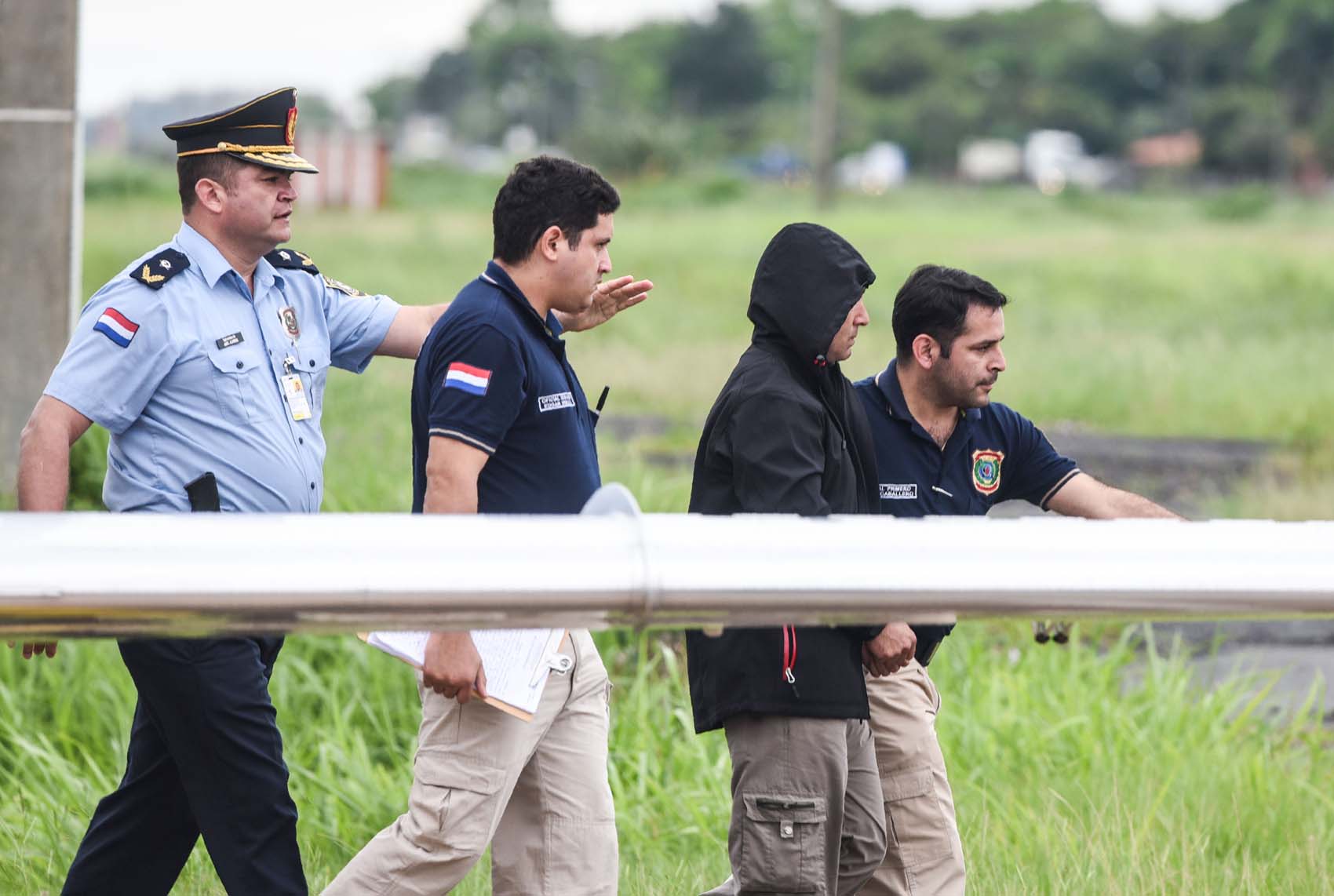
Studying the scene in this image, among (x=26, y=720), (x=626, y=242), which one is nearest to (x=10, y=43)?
(x=26, y=720)

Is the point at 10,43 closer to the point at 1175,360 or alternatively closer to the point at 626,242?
the point at 1175,360

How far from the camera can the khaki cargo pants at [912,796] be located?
384 cm

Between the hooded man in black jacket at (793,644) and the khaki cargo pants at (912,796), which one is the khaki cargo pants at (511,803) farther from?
the khaki cargo pants at (912,796)

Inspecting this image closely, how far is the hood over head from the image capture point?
3557mm

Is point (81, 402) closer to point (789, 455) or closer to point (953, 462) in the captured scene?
point (789, 455)

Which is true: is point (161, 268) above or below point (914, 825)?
above

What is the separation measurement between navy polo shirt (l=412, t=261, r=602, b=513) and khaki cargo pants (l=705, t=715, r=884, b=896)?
58cm

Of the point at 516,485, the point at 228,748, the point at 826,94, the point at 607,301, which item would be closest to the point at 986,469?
the point at 607,301

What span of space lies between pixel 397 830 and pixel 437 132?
12599cm

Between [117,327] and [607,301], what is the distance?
0.99m

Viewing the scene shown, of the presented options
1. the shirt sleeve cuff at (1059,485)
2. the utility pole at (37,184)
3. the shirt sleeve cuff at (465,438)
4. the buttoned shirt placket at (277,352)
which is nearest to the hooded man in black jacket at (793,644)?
the shirt sleeve cuff at (465,438)

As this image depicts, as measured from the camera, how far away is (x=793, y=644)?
3451 millimetres

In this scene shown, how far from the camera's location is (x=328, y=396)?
10469 mm

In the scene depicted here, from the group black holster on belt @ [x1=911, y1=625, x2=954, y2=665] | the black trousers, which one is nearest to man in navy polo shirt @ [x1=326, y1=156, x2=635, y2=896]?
the black trousers
